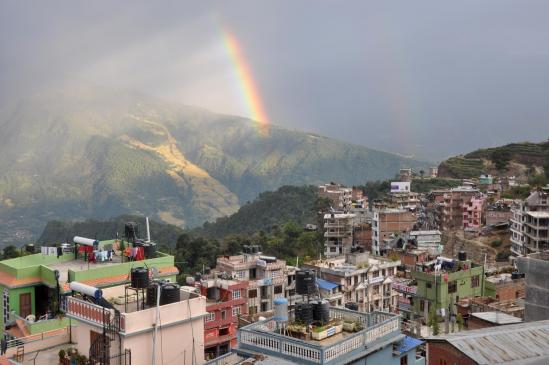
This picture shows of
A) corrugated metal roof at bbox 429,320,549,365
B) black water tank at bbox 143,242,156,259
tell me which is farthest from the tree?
corrugated metal roof at bbox 429,320,549,365

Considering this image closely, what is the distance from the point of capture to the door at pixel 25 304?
60.2 feet

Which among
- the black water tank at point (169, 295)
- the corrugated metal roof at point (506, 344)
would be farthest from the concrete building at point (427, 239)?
the black water tank at point (169, 295)

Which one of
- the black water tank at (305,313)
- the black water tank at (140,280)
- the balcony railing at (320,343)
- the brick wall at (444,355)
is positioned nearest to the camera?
the balcony railing at (320,343)

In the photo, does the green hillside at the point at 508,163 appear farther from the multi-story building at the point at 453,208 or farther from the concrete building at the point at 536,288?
the concrete building at the point at 536,288

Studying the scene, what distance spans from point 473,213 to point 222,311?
34.6 m

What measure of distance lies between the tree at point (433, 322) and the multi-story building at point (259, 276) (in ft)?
20.8

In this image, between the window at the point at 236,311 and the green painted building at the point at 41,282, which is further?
the window at the point at 236,311

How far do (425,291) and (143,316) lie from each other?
68.0 ft

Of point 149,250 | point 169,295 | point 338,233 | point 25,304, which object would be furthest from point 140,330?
point 338,233

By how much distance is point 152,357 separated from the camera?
12.3 metres

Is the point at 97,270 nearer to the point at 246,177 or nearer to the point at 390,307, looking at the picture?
the point at 390,307

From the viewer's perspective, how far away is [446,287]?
98.9 ft

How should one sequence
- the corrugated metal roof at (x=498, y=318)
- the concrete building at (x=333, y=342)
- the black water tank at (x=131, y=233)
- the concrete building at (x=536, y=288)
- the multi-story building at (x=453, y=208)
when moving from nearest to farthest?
1. the concrete building at (x=333, y=342)
2. the concrete building at (x=536, y=288)
3. the corrugated metal roof at (x=498, y=318)
4. the black water tank at (x=131, y=233)
5. the multi-story building at (x=453, y=208)

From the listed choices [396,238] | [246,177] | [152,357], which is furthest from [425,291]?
[246,177]
